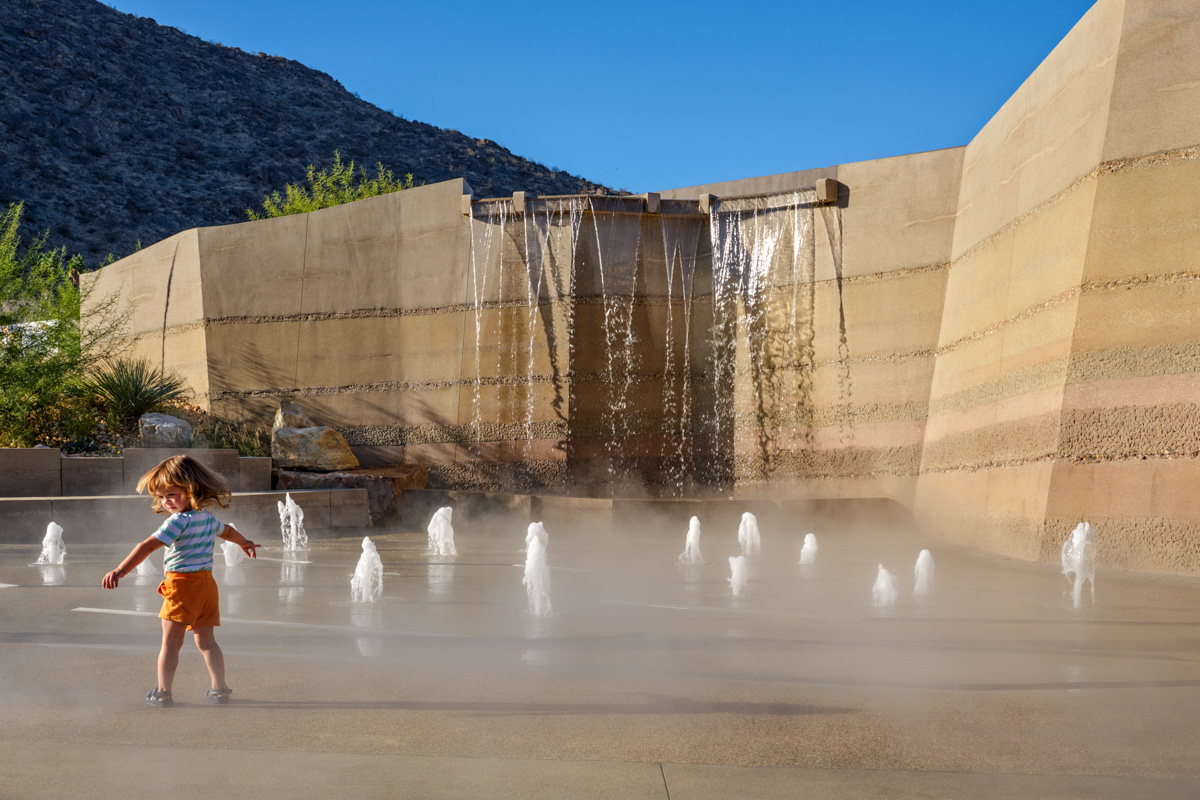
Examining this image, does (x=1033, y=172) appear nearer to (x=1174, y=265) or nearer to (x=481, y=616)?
(x=1174, y=265)

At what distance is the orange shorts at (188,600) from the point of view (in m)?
4.44

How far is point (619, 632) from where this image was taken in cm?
627

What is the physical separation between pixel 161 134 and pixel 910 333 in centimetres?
5005

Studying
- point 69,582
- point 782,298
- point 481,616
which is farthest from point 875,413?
point 69,582

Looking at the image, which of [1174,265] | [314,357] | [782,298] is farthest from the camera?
[314,357]

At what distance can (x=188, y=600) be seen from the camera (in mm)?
4461

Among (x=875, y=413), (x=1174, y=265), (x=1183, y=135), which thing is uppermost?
(x=1183, y=135)

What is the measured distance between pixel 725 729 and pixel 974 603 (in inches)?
163

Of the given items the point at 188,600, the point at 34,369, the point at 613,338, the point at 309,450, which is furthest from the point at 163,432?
the point at 188,600

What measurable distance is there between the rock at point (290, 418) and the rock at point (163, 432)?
141cm

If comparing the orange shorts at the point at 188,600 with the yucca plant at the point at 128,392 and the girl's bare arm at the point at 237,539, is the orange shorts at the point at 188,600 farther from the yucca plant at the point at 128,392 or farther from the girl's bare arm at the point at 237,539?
the yucca plant at the point at 128,392

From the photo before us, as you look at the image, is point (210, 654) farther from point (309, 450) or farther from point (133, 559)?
point (309, 450)

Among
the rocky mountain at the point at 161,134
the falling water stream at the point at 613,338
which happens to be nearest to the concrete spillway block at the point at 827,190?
the falling water stream at the point at 613,338

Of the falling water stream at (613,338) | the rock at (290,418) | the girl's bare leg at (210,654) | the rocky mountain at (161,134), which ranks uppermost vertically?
the rocky mountain at (161,134)
